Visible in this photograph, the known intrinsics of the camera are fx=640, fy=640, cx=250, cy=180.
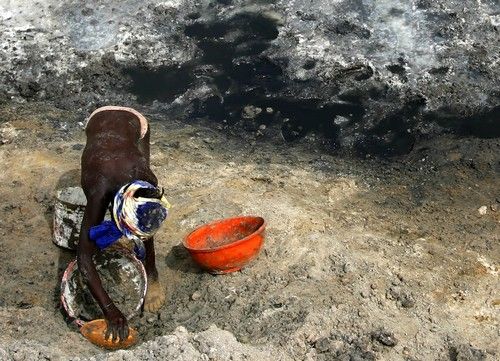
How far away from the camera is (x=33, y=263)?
4348mm

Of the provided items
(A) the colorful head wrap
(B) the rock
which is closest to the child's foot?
(A) the colorful head wrap

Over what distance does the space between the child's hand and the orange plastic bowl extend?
2.10 ft

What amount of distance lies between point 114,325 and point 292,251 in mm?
1317

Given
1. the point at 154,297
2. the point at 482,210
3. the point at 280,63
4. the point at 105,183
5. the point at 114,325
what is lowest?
the point at 482,210

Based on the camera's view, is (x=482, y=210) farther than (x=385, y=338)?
Yes

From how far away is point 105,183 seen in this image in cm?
351

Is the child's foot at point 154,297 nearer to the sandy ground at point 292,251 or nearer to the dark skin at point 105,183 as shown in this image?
the sandy ground at point 292,251

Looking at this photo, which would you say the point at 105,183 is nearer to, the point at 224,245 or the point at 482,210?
the point at 224,245

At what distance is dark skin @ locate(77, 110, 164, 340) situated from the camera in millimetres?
3488

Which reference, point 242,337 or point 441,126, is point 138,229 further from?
point 441,126

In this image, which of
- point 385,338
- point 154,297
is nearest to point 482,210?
point 385,338

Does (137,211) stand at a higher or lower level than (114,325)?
higher

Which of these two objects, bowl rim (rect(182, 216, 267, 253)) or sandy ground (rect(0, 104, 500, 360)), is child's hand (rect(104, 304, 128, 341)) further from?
bowl rim (rect(182, 216, 267, 253))

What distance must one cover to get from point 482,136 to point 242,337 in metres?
3.16
